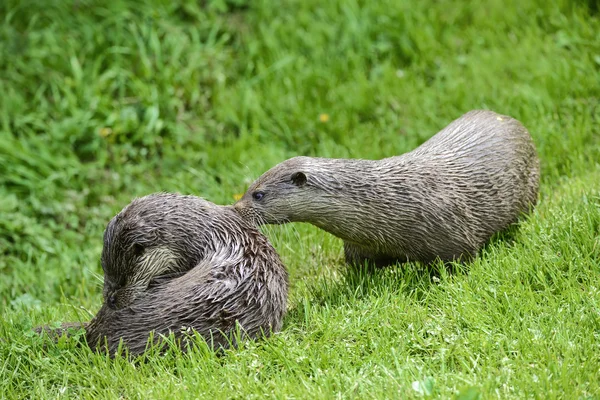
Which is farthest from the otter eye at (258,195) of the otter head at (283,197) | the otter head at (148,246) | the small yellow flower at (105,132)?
the small yellow flower at (105,132)

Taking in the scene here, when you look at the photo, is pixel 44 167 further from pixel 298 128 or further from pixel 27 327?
pixel 27 327

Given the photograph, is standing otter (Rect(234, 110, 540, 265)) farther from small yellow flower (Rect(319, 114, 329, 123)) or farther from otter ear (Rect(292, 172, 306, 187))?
small yellow flower (Rect(319, 114, 329, 123))

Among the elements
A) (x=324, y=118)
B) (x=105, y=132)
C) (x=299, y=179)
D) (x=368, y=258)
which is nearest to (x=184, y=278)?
(x=299, y=179)

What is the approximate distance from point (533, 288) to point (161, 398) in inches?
78.1

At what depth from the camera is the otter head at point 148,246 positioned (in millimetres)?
4277

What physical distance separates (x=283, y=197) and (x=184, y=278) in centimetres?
79

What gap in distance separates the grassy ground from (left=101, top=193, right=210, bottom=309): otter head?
16.5 inches

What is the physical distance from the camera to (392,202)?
4.63 m

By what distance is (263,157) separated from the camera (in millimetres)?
6816

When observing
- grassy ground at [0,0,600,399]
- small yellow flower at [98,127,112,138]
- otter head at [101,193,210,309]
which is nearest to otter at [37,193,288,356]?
otter head at [101,193,210,309]

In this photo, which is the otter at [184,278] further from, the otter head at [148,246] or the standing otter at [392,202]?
the standing otter at [392,202]

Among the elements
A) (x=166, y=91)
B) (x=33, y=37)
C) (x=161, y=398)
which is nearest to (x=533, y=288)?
(x=161, y=398)

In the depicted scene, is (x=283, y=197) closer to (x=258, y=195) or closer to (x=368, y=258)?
(x=258, y=195)

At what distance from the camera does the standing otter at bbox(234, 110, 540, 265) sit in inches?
181
